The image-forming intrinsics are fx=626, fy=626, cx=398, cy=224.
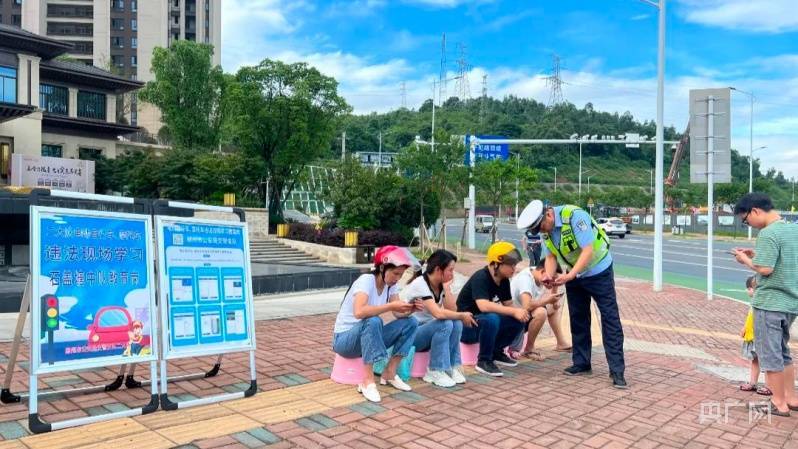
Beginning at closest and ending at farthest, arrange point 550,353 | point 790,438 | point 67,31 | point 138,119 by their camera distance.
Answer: point 790,438
point 550,353
point 138,119
point 67,31

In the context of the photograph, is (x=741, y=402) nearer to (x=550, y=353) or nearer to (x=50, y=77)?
(x=550, y=353)

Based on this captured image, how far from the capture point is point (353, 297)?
4938 millimetres

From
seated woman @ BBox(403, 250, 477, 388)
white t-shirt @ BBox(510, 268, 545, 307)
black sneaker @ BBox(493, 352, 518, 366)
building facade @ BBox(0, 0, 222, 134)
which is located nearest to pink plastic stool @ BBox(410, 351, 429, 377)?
seated woman @ BBox(403, 250, 477, 388)

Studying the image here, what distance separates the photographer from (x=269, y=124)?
30.9 m

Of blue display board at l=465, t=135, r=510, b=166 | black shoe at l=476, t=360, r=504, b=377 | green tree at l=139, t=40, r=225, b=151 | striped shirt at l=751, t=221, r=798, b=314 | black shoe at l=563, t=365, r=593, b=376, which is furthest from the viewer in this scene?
green tree at l=139, t=40, r=225, b=151

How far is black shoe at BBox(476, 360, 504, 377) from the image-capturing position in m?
5.92

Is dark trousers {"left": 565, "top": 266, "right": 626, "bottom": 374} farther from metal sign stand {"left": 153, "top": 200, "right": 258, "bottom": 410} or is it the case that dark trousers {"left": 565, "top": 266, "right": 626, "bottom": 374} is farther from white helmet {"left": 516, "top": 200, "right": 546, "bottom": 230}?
metal sign stand {"left": 153, "top": 200, "right": 258, "bottom": 410}

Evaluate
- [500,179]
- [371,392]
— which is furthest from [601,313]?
[500,179]

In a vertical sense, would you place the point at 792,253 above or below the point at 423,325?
above

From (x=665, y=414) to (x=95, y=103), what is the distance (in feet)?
130

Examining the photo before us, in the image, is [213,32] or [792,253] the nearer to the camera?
[792,253]

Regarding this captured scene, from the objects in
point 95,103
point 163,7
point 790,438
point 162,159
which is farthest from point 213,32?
point 790,438

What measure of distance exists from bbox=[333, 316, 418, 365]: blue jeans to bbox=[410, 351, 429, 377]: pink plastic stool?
0.47m

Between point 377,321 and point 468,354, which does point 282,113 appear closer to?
point 468,354
